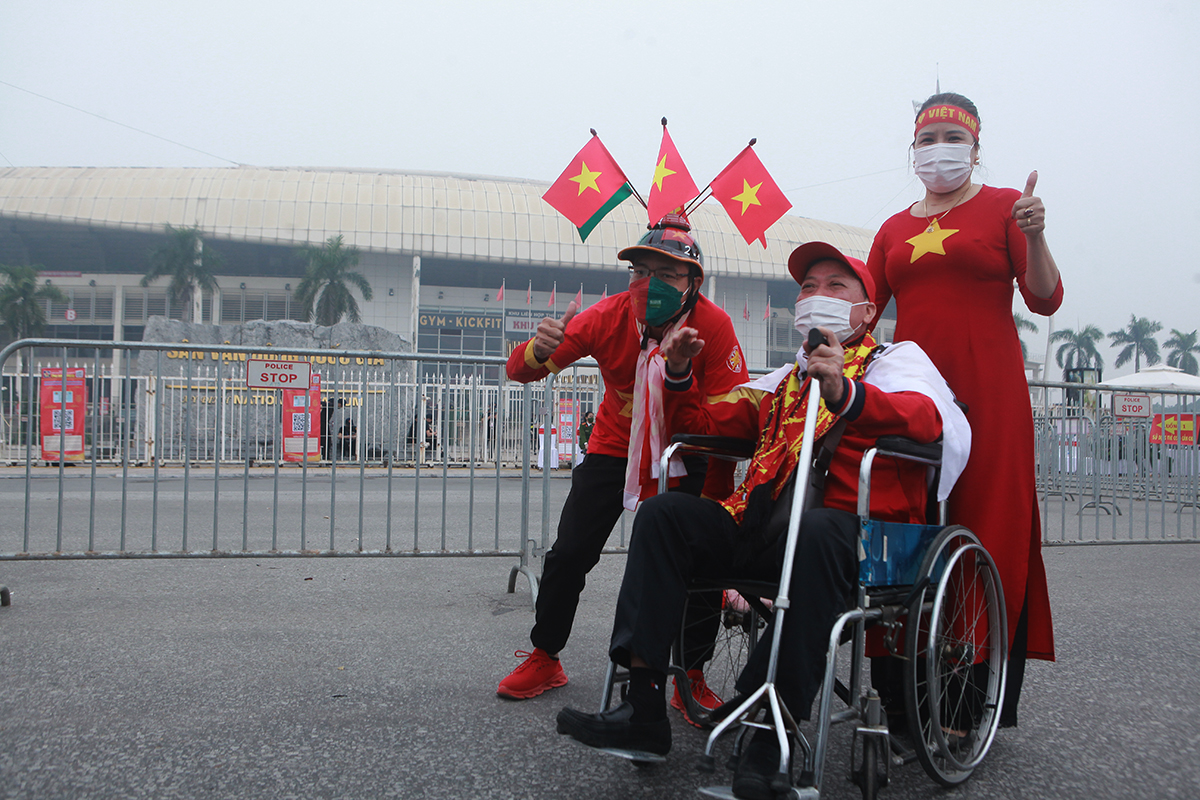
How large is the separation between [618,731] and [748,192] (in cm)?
244

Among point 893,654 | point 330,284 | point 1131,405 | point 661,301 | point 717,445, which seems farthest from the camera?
point 330,284

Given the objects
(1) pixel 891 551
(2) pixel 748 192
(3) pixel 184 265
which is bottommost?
(1) pixel 891 551

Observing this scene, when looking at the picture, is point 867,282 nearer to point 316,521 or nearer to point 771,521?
point 771,521

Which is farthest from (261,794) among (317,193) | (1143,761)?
(317,193)

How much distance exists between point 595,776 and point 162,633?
2450 mm

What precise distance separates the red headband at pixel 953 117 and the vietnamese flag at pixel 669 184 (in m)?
0.99

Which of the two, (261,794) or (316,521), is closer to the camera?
(261,794)

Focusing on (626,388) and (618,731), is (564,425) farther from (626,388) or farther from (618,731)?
(618,731)

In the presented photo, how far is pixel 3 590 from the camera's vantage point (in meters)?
4.33

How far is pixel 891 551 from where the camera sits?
2289 millimetres

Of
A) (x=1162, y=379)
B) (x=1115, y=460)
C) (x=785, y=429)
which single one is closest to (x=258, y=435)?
(x=785, y=429)

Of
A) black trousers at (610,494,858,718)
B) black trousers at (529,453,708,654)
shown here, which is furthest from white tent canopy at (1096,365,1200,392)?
black trousers at (610,494,858,718)

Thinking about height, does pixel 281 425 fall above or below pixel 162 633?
above

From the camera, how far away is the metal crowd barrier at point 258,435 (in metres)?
5.29
